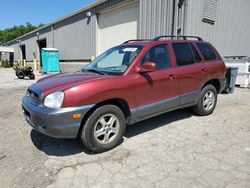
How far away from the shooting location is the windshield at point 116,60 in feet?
12.7

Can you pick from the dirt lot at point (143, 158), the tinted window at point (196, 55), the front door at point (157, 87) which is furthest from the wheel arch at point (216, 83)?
the front door at point (157, 87)

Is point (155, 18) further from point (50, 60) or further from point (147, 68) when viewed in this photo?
point (50, 60)

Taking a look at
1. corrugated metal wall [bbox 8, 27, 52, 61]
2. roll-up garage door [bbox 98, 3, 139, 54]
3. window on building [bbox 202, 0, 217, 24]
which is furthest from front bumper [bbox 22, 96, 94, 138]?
corrugated metal wall [bbox 8, 27, 52, 61]

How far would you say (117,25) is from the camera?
12.3 metres

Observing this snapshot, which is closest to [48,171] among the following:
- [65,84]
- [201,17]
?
[65,84]

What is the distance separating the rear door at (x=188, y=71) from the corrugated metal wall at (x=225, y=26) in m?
4.32

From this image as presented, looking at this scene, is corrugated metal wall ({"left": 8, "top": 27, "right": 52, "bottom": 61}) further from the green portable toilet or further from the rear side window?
the rear side window

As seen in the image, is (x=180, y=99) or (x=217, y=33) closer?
(x=180, y=99)

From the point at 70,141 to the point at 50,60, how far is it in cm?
1502

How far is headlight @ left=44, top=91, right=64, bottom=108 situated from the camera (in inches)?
119

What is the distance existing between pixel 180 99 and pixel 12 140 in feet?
10.9

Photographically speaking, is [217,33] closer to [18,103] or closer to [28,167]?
[18,103]

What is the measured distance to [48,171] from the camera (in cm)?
293

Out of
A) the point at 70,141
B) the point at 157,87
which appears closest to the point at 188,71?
the point at 157,87
